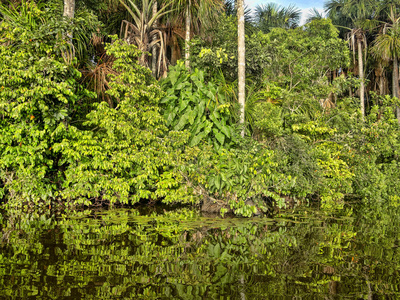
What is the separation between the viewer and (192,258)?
12.4 feet

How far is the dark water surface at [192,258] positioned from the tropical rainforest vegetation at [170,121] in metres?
1.13

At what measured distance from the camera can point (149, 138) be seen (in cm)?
707

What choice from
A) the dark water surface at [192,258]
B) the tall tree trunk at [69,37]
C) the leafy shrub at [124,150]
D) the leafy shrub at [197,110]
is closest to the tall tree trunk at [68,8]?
the tall tree trunk at [69,37]

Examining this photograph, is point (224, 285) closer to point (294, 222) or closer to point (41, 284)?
point (41, 284)

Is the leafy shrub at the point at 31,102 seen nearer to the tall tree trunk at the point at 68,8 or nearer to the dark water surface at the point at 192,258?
the tall tree trunk at the point at 68,8

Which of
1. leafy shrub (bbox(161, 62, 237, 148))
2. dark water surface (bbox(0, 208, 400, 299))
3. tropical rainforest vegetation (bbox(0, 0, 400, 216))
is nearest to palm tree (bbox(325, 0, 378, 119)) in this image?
tropical rainforest vegetation (bbox(0, 0, 400, 216))

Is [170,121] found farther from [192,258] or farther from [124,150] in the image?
[192,258]

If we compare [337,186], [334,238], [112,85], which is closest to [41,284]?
[334,238]

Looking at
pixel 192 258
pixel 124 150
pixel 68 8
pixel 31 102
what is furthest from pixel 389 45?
pixel 192 258

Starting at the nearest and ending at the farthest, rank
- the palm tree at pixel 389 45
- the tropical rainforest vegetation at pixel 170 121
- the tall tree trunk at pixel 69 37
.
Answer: the tropical rainforest vegetation at pixel 170 121 < the tall tree trunk at pixel 69 37 < the palm tree at pixel 389 45

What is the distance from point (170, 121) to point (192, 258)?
15.4 feet

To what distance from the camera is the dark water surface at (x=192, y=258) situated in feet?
9.45

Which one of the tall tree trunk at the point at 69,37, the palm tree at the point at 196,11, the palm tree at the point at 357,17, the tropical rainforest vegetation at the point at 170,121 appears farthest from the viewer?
the palm tree at the point at 357,17

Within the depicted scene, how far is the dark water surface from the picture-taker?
2.88 m
